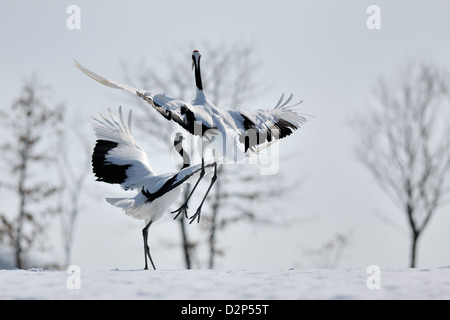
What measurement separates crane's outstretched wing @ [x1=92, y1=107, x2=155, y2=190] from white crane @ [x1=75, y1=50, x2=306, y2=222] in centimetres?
95

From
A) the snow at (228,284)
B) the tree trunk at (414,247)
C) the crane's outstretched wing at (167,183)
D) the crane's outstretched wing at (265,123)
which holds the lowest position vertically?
the tree trunk at (414,247)

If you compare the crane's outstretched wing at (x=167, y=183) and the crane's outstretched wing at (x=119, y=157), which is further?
the crane's outstretched wing at (x=119, y=157)

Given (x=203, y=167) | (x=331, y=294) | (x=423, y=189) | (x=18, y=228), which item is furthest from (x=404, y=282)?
(x=18, y=228)

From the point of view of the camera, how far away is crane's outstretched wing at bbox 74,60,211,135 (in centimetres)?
791

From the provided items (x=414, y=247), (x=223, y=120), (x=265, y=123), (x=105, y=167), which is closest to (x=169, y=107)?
(x=223, y=120)

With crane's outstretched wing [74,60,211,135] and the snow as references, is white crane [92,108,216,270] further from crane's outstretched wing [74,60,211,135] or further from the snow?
the snow

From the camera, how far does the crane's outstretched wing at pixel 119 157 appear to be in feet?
31.9

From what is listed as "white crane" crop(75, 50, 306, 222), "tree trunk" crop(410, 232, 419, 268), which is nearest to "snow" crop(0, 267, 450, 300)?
"white crane" crop(75, 50, 306, 222)

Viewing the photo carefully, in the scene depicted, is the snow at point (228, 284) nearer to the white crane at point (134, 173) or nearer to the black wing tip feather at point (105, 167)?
the white crane at point (134, 173)

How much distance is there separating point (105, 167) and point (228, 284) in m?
4.10

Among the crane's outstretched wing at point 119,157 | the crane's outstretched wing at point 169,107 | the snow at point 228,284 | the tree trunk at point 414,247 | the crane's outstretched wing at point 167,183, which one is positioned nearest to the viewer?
the snow at point 228,284

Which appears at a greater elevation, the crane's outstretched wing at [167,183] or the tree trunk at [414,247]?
the crane's outstretched wing at [167,183]

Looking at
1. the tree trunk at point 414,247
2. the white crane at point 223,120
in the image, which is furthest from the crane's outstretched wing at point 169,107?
the tree trunk at point 414,247
